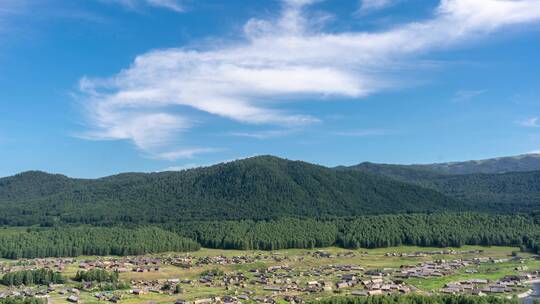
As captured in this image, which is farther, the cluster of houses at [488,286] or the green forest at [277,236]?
the green forest at [277,236]

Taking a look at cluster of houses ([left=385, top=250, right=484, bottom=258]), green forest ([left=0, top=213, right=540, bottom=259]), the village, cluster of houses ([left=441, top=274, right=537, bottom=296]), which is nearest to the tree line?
green forest ([left=0, top=213, right=540, bottom=259])

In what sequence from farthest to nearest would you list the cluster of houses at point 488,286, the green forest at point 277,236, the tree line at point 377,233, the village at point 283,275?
the tree line at point 377,233
the green forest at point 277,236
the cluster of houses at point 488,286
the village at point 283,275

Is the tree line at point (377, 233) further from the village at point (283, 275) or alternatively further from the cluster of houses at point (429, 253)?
the cluster of houses at point (429, 253)

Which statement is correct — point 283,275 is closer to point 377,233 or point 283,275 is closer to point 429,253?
point 429,253

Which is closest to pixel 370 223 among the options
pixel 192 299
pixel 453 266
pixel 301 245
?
pixel 301 245

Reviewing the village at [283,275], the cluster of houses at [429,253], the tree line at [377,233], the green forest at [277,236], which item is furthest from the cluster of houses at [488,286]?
the green forest at [277,236]

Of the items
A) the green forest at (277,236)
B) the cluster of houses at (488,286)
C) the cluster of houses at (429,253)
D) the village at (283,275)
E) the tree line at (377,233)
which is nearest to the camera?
the village at (283,275)

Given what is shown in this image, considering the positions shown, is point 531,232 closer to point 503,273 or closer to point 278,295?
point 503,273

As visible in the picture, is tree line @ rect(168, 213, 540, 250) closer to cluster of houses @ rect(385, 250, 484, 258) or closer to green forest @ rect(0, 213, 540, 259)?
green forest @ rect(0, 213, 540, 259)
